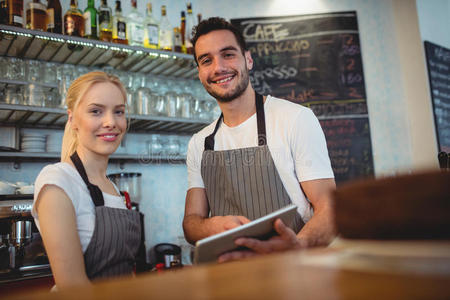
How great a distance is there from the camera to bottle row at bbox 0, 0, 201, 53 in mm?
2428

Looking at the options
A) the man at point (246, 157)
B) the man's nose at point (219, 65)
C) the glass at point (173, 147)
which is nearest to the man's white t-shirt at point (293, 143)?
the man at point (246, 157)

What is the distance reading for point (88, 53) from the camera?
2670mm

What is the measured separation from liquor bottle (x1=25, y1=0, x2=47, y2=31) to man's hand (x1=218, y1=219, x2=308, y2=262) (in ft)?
6.90

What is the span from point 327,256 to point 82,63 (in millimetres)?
2695

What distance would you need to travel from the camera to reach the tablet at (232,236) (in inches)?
35.3

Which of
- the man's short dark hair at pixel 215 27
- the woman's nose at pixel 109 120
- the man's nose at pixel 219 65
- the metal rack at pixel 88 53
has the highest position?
the metal rack at pixel 88 53

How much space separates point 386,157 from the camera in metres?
3.44

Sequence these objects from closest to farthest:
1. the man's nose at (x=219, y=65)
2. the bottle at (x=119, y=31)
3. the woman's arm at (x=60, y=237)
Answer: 1. the woman's arm at (x=60, y=237)
2. the man's nose at (x=219, y=65)
3. the bottle at (x=119, y=31)

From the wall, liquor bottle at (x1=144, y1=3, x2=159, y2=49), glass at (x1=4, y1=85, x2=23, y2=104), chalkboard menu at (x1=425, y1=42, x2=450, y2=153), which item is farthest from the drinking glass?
chalkboard menu at (x1=425, y1=42, x2=450, y2=153)

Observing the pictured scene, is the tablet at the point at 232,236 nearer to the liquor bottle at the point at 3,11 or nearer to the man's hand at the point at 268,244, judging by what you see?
the man's hand at the point at 268,244

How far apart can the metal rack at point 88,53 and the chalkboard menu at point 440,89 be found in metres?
2.12

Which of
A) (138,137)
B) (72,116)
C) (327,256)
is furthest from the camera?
(138,137)

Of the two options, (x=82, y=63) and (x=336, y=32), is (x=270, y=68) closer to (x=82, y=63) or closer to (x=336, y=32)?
(x=336, y=32)

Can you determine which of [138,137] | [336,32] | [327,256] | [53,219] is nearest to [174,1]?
[138,137]
